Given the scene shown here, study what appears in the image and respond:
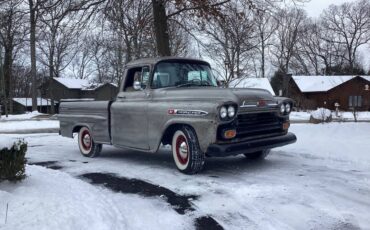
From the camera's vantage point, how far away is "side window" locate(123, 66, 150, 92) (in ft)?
28.1

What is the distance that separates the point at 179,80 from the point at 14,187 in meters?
3.61

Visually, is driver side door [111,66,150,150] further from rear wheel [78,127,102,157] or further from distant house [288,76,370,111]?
distant house [288,76,370,111]

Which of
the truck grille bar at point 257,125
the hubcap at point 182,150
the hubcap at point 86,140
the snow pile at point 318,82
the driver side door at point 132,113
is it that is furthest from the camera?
the snow pile at point 318,82

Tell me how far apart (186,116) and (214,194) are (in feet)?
5.37

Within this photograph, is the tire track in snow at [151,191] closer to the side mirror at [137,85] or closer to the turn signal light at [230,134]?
the turn signal light at [230,134]

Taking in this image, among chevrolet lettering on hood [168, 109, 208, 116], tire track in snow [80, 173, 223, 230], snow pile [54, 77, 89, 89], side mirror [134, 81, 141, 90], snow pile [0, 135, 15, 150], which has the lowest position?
tire track in snow [80, 173, 223, 230]

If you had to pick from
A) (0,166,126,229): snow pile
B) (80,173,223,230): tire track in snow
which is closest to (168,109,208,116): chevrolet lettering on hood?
(80,173,223,230): tire track in snow

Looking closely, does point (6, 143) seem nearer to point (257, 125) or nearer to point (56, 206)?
point (56, 206)

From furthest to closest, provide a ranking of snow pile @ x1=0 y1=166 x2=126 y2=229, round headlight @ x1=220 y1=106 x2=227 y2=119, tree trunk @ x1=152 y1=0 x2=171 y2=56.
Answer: tree trunk @ x1=152 y1=0 x2=171 y2=56 → round headlight @ x1=220 y1=106 x2=227 y2=119 → snow pile @ x1=0 y1=166 x2=126 y2=229

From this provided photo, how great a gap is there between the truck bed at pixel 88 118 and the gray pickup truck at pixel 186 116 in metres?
0.02

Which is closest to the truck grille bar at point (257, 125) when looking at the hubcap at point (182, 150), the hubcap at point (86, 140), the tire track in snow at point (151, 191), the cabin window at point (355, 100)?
the hubcap at point (182, 150)

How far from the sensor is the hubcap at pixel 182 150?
7480 millimetres

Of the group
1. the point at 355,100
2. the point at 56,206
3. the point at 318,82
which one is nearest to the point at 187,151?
the point at 56,206

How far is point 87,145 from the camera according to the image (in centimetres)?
1012
